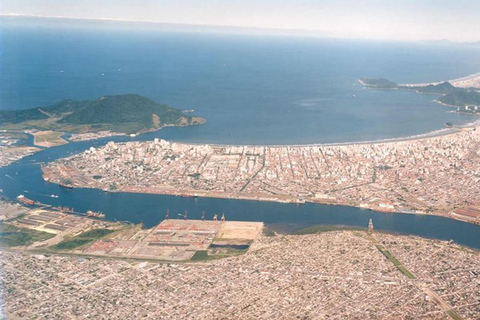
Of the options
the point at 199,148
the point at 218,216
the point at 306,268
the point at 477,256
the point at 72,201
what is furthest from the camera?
the point at 199,148

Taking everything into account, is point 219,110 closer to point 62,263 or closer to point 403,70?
point 62,263

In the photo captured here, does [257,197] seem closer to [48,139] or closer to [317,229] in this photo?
[317,229]

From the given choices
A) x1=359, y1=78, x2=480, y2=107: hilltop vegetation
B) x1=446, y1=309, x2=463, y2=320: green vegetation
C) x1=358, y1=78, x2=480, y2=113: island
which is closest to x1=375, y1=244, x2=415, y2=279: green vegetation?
x1=446, y1=309, x2=463, y2=320: green vegetation

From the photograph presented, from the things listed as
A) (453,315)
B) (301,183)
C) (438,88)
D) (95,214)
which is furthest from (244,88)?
(453,315)

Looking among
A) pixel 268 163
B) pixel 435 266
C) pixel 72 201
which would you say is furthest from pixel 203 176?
pixel 435 266

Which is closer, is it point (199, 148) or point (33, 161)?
point (33, 161)

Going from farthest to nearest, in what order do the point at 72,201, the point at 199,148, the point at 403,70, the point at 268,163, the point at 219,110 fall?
the point at 403,70 → the point at 219,110 → the point at 199,148 → the point at 268,163 → the point at 72,201

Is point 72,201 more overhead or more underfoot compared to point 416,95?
more underfoot

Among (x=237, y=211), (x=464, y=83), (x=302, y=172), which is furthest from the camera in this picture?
(x=464, y=83)
